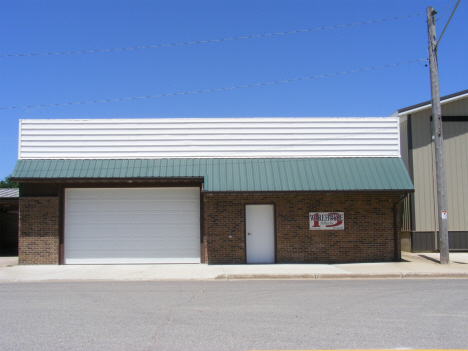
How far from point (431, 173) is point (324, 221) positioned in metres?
6.22

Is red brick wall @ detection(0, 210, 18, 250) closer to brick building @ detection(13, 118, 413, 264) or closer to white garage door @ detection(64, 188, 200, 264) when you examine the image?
brick building @ detection(13, 118, 413, 264)

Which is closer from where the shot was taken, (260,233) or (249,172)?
(249,172)

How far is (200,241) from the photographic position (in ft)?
54.9

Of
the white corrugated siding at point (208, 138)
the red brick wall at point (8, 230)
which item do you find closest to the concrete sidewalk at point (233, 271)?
the white corrugated siding at point (208, 138)

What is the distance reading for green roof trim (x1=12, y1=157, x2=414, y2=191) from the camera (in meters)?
16.2

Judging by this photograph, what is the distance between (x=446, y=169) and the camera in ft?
65.8

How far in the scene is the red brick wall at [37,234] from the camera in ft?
54.4

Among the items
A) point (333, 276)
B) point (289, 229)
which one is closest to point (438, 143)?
point (289, 229)

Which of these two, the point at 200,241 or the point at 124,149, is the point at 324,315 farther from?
the point at 124,149

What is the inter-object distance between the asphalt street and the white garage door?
4.39 meters

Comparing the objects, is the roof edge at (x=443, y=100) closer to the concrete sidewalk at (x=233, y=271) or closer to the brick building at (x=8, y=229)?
the concrete sidewalk at (x=233, y=271)

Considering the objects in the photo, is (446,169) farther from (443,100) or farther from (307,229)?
(307,229)

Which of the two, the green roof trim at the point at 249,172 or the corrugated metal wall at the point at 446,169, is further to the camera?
the corrugated metal wall at the point at 446,169

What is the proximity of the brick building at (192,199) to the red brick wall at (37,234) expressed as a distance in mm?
36
